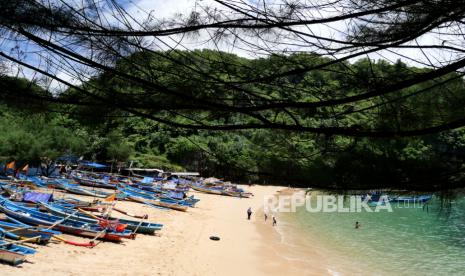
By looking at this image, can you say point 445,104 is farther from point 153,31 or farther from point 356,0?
point 153,31

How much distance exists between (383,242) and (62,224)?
1284cm

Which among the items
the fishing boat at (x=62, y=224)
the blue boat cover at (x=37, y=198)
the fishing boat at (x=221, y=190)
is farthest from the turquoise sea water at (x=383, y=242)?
the blue boat cover at (x=37, y=198)

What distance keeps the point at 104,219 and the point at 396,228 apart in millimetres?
15729

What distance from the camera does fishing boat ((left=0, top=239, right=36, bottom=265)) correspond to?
27.3 ft

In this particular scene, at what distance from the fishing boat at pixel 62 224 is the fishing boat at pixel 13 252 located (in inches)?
85.1

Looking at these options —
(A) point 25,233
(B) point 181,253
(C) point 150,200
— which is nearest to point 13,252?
(A) point 25,233

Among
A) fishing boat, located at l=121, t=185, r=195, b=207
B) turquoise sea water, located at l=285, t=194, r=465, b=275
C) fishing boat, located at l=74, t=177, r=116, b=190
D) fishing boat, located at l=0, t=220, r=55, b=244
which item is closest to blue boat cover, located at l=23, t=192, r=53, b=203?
fishing boat, located at l=0, t=220, r=55, b=244


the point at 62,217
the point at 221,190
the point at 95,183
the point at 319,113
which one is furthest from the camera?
the point at 221,190

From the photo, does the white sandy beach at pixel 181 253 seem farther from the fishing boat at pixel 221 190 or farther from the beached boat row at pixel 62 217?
the fishing boat at pixel 221 190

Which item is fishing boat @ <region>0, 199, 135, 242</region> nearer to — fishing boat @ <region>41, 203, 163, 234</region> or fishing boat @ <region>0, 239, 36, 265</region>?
fishing boat @ <region>41, 203, 163, 234</region>

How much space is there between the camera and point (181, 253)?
12352 millimetres

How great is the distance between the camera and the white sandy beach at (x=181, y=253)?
9.29 meters

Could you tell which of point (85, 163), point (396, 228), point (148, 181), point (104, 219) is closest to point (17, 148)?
point (85, 163)

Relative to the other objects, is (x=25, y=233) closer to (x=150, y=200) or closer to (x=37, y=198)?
(x=37, y=198)
